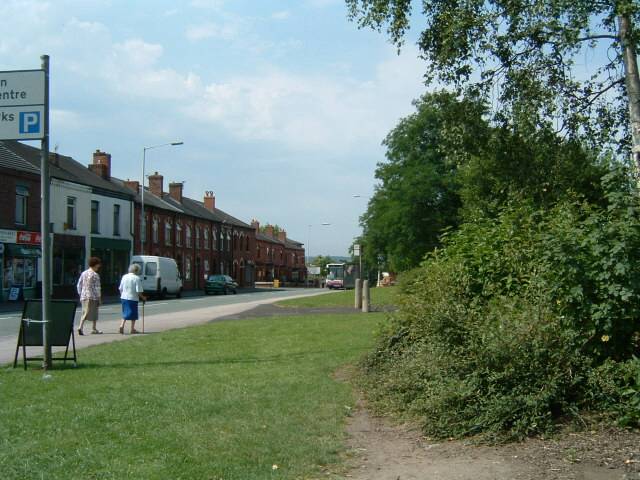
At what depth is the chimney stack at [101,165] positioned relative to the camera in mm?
51938

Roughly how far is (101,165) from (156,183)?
39.6 ft

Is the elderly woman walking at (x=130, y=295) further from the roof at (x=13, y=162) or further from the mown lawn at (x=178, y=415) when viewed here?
the roof at (x=13, y=162)

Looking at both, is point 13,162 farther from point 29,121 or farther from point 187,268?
point 29,121

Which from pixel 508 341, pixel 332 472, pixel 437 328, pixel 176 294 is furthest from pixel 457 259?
pixel 176 294

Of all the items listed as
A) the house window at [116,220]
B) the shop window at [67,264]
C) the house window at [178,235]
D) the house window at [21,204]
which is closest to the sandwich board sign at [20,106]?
the house window at [21,204]

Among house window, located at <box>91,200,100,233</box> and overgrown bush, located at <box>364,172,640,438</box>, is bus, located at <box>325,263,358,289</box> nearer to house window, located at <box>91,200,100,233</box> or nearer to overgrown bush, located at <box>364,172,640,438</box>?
house window, located at <box>91,200,100,233</box>

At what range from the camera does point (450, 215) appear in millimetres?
50750

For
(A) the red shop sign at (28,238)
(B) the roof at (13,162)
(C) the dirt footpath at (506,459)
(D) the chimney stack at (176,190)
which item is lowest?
(C) the dirt footpath at (506,459)

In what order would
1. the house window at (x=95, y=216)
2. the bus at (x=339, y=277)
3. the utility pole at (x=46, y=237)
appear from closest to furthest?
the utility pole at (x=46, y=237) → the house window at (x=95, y=216) → the bus at (x=339, y=277)

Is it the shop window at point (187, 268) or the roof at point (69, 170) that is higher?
the roof at point (69, 170)

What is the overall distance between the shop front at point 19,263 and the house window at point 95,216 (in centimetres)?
823

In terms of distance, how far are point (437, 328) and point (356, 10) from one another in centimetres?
663

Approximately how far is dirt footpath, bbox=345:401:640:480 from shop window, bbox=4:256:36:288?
35226 mm

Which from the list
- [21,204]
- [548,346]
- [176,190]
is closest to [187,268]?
[176,190]
